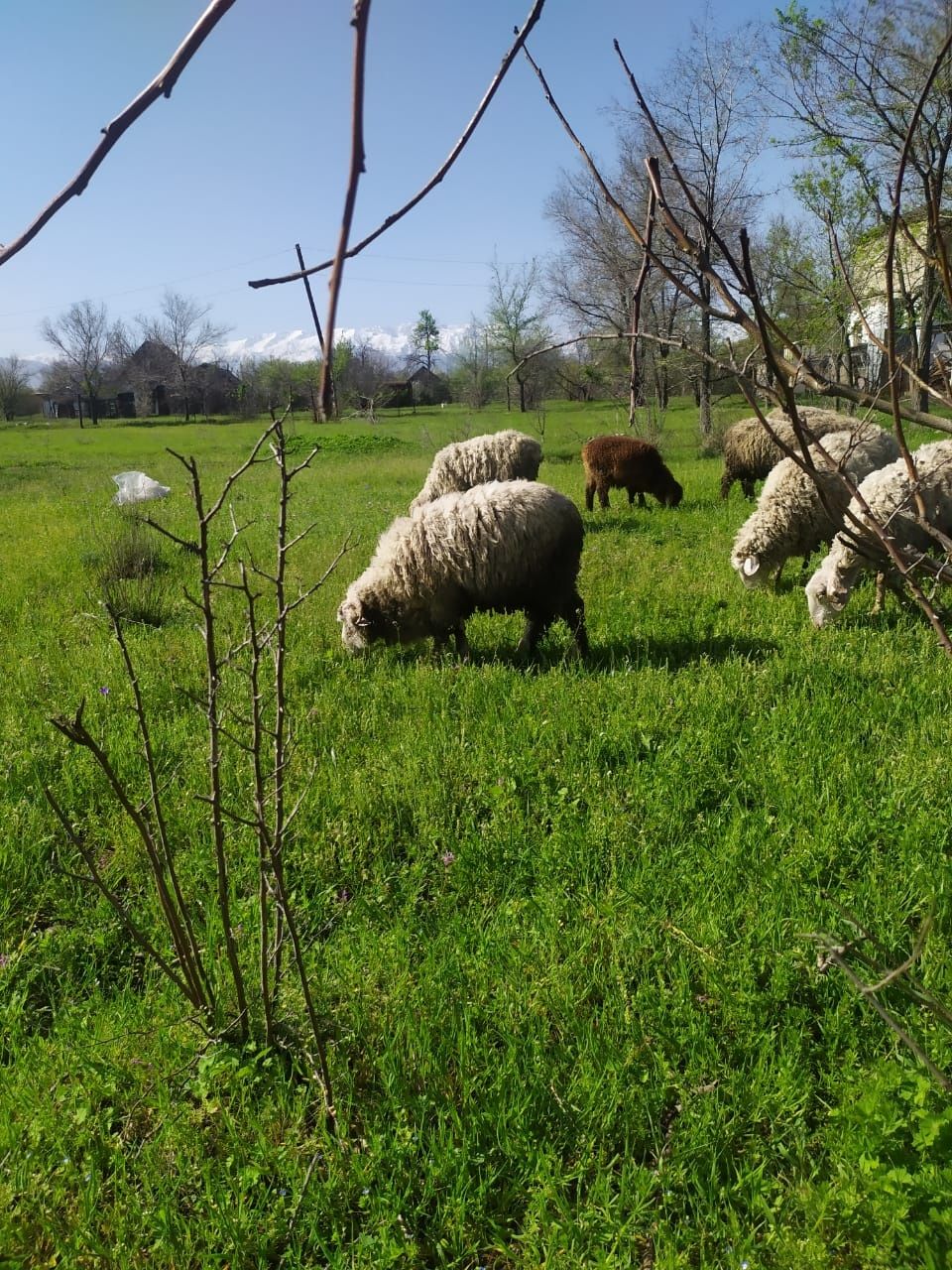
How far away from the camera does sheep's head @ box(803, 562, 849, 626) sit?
6.71 meters

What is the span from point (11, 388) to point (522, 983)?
81.1 meters

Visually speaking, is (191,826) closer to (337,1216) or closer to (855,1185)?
(337,1216)

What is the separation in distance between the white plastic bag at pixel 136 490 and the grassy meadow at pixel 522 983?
10045 mm

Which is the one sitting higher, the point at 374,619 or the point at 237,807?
the point at 374,619

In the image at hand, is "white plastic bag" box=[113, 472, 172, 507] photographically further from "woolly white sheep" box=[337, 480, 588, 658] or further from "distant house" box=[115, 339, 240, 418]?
"distant house" box=[115, 339, 240, 418]

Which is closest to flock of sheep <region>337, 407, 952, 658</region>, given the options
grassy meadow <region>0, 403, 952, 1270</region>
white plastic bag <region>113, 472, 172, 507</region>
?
grassy meadow <region>0, 403, 952, 1270</region>

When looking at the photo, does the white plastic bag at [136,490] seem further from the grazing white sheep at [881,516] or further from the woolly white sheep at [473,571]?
the grazing white sheep at [881,516]

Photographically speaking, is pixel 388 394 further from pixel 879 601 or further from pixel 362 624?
pixel 879 601

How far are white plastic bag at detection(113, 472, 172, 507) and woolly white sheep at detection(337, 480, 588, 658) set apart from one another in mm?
9956

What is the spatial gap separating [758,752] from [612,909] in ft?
5.41

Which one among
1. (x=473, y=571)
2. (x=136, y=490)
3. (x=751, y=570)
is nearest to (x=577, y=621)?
(x=473, y=571)

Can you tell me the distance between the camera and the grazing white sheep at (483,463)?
10.5 metres

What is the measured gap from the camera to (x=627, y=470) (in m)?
13.0

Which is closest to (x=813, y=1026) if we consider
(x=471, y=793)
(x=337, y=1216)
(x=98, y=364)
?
(x=337, y=1216)
